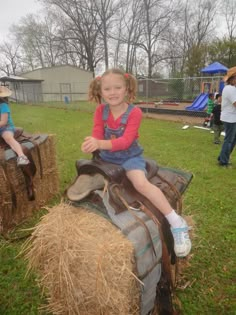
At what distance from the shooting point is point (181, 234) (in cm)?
226

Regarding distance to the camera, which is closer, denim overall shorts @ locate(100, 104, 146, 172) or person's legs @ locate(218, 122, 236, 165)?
denim overall shorts @ locate(100, 104, 146, 172)

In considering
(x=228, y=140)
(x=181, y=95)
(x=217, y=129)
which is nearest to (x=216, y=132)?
(x=217, y=129)

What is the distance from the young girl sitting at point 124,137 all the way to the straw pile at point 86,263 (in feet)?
1.60

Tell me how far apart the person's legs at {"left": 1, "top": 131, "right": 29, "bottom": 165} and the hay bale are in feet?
0.23

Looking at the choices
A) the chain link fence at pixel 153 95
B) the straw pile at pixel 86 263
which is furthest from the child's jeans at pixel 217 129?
the straw pile at pixel 86 263

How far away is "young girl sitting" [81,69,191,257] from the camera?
224 centimetres

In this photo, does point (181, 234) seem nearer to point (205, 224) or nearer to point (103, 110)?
point (103, 110)

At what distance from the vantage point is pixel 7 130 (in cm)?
383

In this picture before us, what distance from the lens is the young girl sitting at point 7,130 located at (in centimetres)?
361

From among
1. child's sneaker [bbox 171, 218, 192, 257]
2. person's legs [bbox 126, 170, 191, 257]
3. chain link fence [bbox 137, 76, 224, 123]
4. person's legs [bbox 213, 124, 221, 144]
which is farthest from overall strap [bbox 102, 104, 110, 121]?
chain link fence [bbox 137, 76, 224, 123]

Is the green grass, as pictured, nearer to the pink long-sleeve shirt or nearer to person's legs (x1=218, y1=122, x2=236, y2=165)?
person's legs (x1=218, y1=122, x2=236, y2=165)

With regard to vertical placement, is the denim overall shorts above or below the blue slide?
above

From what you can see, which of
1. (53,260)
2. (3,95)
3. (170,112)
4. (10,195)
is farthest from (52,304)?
(170,112)

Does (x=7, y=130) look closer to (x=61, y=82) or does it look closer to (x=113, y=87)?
(x=113, y=87)
